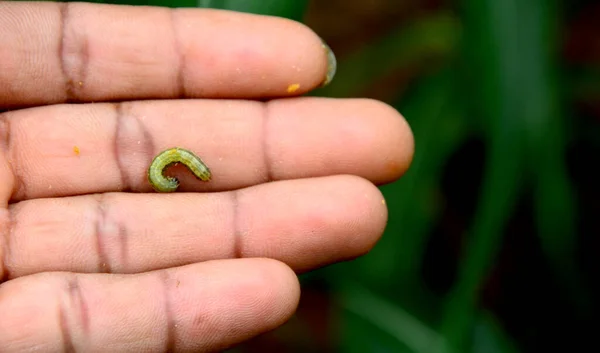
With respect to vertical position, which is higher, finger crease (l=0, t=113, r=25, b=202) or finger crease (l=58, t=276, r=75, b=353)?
finger crease (l=0, t=113, r=25, b=202)

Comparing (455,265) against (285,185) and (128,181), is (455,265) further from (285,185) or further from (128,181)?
(128,181)

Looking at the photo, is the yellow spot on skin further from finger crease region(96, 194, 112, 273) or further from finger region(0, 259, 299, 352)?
finger crease region(96, 194, 112, 273)

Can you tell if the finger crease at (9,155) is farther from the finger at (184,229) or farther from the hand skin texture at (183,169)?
the finger at (184,229)

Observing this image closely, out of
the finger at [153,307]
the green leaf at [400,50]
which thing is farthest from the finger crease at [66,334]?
the green leaf at [400,50]

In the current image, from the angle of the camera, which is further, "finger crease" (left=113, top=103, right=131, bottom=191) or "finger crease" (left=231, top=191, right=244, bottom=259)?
"finger crease" (left=113, top=103, right=131, bottom=191)

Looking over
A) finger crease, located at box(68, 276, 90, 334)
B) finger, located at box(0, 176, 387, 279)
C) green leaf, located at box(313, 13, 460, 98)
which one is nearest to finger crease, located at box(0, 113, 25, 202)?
finger, located at box(0, 176, 387, 279)

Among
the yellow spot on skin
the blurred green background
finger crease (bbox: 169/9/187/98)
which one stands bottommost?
the blurred green background

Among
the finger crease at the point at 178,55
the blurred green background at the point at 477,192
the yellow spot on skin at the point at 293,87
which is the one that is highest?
the finger crease at the point at 178,55
